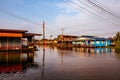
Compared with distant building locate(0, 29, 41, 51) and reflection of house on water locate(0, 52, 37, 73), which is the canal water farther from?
distant building locate(0, 29, 41, 51)

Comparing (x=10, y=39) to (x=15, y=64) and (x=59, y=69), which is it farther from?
(x=59, y=69)

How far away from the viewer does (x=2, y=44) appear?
1508 inches

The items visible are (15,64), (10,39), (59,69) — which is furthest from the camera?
(10,39)

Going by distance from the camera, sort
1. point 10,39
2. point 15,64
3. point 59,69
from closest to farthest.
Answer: point 59,69 < point 15,64 < point 10,39

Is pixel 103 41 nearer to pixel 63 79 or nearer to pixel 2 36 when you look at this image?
pixel 2 36

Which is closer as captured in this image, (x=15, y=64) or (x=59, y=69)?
(x=59, y=69)

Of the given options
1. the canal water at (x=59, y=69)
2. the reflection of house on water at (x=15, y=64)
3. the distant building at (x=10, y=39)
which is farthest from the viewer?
the distant building at (x=10, y=39)

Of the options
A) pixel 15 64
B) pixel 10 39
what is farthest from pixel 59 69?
pixel 10 39

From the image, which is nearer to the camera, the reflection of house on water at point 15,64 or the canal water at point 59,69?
the canal water at point 59,69

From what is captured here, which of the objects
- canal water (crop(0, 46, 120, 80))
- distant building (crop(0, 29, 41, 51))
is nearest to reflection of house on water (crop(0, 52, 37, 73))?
canal water (crop(0, 46, 120, 80))

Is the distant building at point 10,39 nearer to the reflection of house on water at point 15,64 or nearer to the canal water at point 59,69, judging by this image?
the reflection of house on water at point 15,64

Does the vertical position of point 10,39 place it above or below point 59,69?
above


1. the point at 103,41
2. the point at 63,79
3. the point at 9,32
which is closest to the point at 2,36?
the point at 9,32

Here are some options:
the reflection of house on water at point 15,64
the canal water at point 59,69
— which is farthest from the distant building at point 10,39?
the canal water at point 59,69
